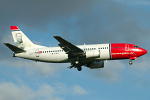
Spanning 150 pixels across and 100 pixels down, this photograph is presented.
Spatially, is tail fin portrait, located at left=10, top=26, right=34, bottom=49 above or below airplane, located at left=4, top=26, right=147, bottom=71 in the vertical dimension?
above

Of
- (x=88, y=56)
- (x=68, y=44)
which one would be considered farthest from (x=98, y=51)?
(x=68, y=44)

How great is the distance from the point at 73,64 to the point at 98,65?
221 inches

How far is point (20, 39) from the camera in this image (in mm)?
74625

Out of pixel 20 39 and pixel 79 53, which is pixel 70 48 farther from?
pixel 20 39

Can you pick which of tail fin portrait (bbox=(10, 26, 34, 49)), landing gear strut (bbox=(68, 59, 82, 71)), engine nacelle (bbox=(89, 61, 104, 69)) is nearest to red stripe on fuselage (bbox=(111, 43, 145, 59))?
engine nacelle (bbox=(89, 61, 104, 69))

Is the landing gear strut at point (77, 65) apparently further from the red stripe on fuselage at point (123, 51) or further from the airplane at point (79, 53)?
the red stripe on fuselage at point (123, 51)

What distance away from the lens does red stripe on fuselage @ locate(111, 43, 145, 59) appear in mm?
66750

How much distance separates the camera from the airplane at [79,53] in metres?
66.2

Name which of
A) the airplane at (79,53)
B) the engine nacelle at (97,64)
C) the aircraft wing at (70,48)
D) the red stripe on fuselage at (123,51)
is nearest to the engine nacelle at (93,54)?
the airplane at (79,53)

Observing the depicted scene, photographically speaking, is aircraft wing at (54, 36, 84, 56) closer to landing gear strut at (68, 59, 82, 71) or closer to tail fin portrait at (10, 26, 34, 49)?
landing gear strut at (68, 59, 82, 71)

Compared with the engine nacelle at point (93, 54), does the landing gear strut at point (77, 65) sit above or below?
below

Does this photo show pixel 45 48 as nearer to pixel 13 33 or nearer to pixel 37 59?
pixel 37 59

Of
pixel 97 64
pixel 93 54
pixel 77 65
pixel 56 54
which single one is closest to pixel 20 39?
pixel 56 54

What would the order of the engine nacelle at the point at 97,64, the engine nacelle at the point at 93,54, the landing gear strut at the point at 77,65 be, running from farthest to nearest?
the engine nacelle at the point at 97,64 < the landing gear strut at the point at 77,65 < the engine nacelle at the point at 93,54
